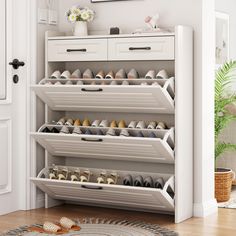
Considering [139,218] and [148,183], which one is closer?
[148,183]

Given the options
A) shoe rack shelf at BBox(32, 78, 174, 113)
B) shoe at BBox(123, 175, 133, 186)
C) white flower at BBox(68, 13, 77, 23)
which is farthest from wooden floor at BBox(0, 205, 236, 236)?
white flower at BBox(68, 13, 77, 23)

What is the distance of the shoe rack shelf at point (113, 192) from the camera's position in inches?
180

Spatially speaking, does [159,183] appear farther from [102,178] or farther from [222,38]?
[222,38]

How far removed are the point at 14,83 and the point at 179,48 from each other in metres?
1.40

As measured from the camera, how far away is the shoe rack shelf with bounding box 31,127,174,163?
14.8 ft

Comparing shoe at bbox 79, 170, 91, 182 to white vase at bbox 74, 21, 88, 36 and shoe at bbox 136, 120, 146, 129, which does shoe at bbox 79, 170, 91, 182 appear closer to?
shoe at bbox 136, 120, 146, 129

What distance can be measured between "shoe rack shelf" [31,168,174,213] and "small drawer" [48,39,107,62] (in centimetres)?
91

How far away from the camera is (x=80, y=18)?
198 inches

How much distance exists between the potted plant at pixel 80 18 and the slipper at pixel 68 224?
1.52 metres

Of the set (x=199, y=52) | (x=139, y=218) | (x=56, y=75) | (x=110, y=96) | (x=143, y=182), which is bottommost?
(x=139, y=218)

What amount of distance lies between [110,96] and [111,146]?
15.0 inches

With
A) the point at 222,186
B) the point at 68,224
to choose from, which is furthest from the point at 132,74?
the point at 222,186

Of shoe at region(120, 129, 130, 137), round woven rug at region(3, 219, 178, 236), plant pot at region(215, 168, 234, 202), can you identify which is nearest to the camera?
round woven rug at region(3, 219, 178, 236)

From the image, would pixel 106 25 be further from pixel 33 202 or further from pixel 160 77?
pixel 33 202
